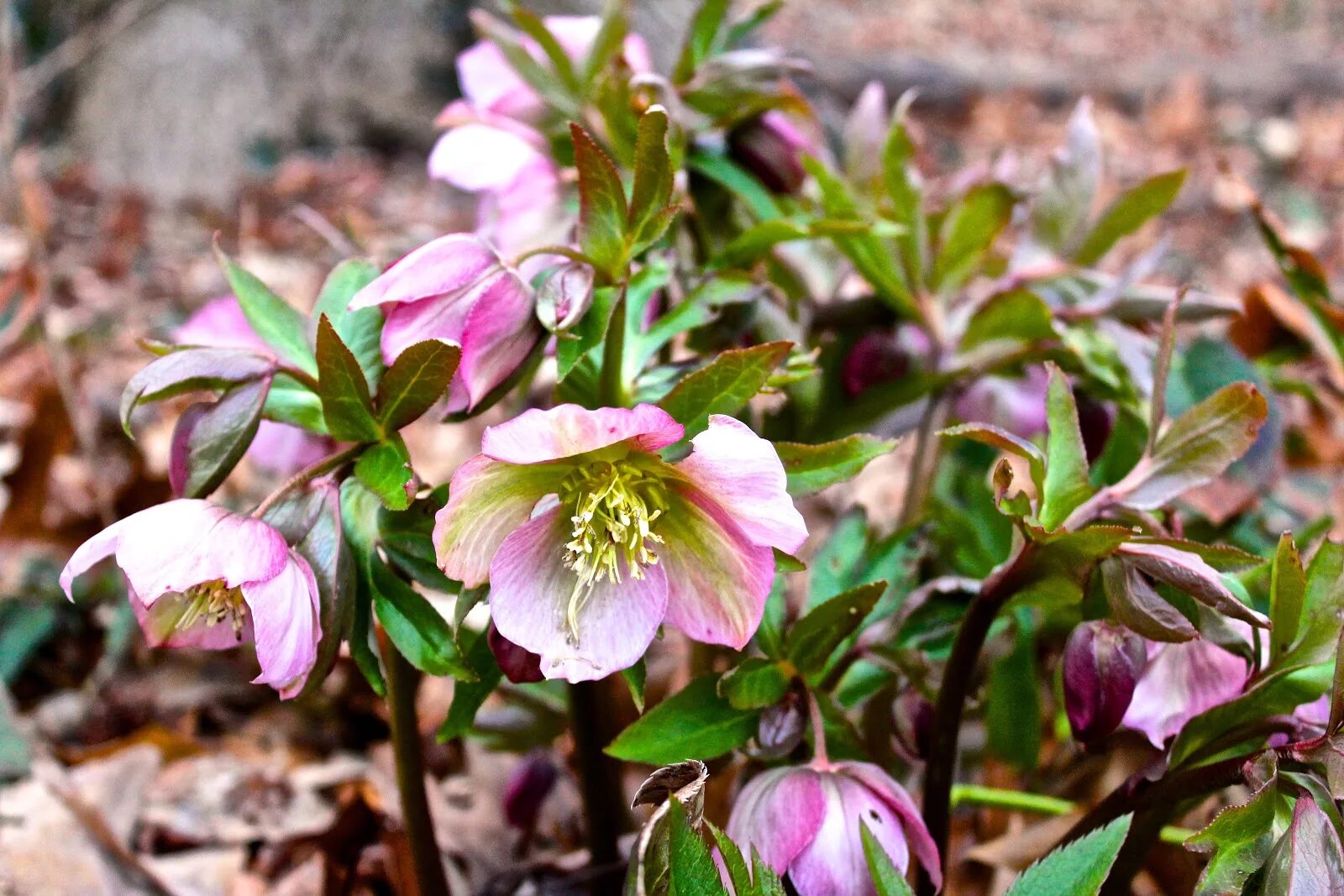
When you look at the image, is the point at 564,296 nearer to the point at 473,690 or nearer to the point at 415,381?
the point at 415,381

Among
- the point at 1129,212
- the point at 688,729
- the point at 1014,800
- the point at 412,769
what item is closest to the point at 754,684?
the point at 688,729

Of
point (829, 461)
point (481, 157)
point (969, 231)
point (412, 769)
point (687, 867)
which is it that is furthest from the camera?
point (969, 231)

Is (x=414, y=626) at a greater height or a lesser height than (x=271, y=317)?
lesser

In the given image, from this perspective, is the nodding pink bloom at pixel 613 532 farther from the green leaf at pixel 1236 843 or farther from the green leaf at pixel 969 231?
the green leaf at pixel 969 231

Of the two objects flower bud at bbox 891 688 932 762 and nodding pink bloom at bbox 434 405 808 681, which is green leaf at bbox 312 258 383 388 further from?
flower bud at bbox 891 688 932 762

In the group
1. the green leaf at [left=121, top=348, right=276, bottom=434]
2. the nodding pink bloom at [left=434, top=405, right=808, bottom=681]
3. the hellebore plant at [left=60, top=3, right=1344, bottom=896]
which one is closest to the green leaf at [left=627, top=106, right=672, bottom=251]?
the hellebore plant at [left=60, top=3, right=1344, bottom=896]

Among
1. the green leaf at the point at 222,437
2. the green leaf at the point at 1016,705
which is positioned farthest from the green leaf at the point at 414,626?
the green leaf at the point at 1016,705
